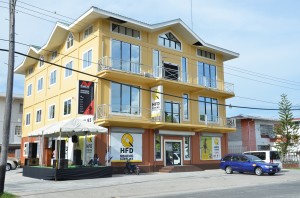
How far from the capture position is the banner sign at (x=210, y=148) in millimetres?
32656

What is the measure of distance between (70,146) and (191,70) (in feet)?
43.0

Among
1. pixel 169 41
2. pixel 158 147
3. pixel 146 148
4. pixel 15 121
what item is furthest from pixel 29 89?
pixel 158 147

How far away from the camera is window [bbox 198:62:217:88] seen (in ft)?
110

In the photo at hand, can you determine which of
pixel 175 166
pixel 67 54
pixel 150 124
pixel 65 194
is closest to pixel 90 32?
pixel 67 54

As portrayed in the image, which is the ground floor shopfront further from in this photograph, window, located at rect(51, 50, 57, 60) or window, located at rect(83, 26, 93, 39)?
window, located at rect(51, 50, 57, 60)

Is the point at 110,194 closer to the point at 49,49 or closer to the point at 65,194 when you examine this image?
the point at 65,194

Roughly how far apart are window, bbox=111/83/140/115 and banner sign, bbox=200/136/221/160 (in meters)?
8.26

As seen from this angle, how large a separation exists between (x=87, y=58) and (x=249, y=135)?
24871mm

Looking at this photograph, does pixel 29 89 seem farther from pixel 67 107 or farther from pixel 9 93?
pixel 9 93

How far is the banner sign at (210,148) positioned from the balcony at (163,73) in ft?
15.6

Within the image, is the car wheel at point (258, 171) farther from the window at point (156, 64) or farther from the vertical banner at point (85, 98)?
the vertical banner at point (85, 98)

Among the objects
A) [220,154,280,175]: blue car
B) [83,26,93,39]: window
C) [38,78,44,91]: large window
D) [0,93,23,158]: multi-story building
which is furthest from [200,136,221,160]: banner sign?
[0,93,23,158]: multi-story building

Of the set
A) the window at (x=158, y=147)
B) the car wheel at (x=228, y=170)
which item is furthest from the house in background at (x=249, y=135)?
the car wheel at (x=228, y=170)

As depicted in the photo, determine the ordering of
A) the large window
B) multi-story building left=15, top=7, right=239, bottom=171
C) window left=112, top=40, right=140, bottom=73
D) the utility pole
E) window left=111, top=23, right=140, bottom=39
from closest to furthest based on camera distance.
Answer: the utility pole → multi-story building left=15, top=7, right=239, bottom=171 → window left=112, top=40, right=140, bottom=73 → window left=111, top=23, right=140, bottom=39 → the large window
